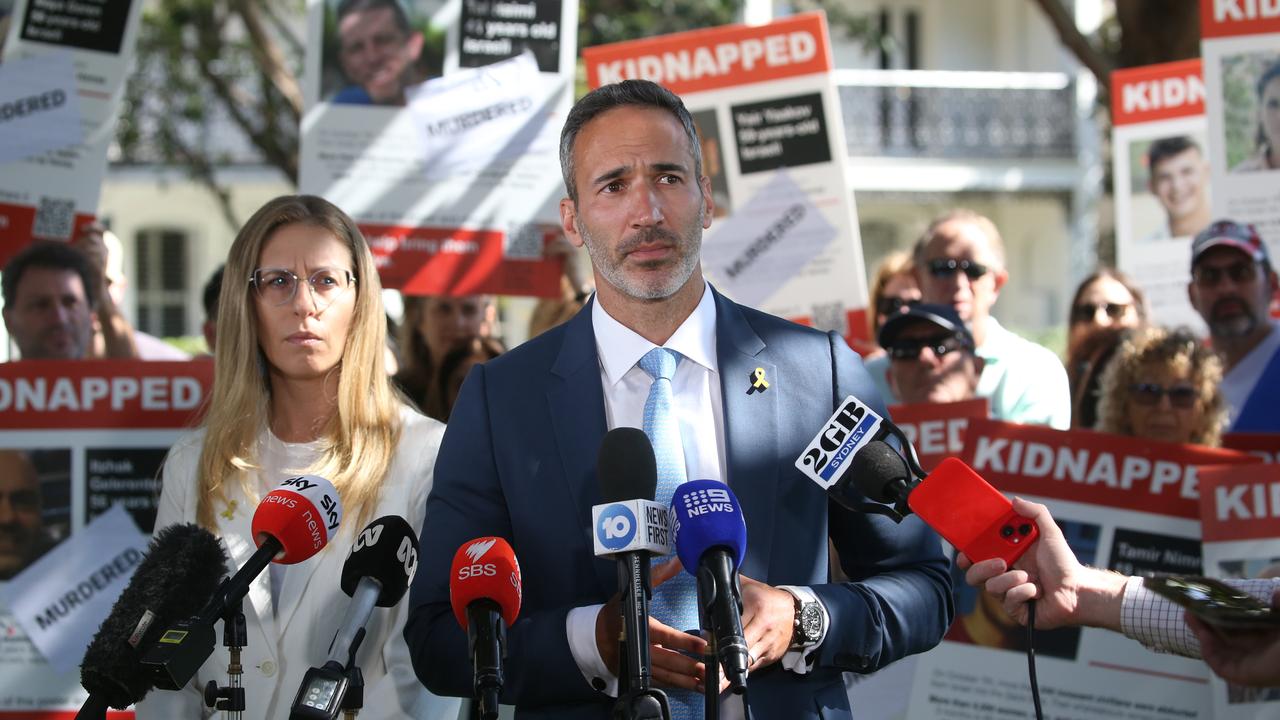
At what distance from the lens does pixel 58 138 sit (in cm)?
614

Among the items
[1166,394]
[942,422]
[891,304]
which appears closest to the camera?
[942,422]

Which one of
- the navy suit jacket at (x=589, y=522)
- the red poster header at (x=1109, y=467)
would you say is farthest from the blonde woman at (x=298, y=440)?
the red poster header at (x=1109, y=467)

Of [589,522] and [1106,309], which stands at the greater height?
[1106,309]

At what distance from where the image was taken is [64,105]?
617 cm

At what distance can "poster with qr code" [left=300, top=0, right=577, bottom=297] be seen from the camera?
6.33 meters

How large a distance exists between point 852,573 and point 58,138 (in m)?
4.15

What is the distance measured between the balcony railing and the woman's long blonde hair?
74.0ft

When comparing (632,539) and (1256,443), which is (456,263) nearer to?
(1256,443)

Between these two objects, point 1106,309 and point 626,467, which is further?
point 1106,309

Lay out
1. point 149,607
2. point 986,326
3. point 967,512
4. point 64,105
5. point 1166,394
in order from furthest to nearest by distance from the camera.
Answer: point 986,326 → point 64,105 → point 1166,394 → point 149,607 → point 967,512

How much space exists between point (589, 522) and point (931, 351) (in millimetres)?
2875

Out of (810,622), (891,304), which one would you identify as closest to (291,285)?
(810,622)

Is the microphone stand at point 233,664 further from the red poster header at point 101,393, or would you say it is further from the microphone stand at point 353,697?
the red poster header at point 101,393

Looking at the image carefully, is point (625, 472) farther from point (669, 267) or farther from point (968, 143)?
point (968, 143)
